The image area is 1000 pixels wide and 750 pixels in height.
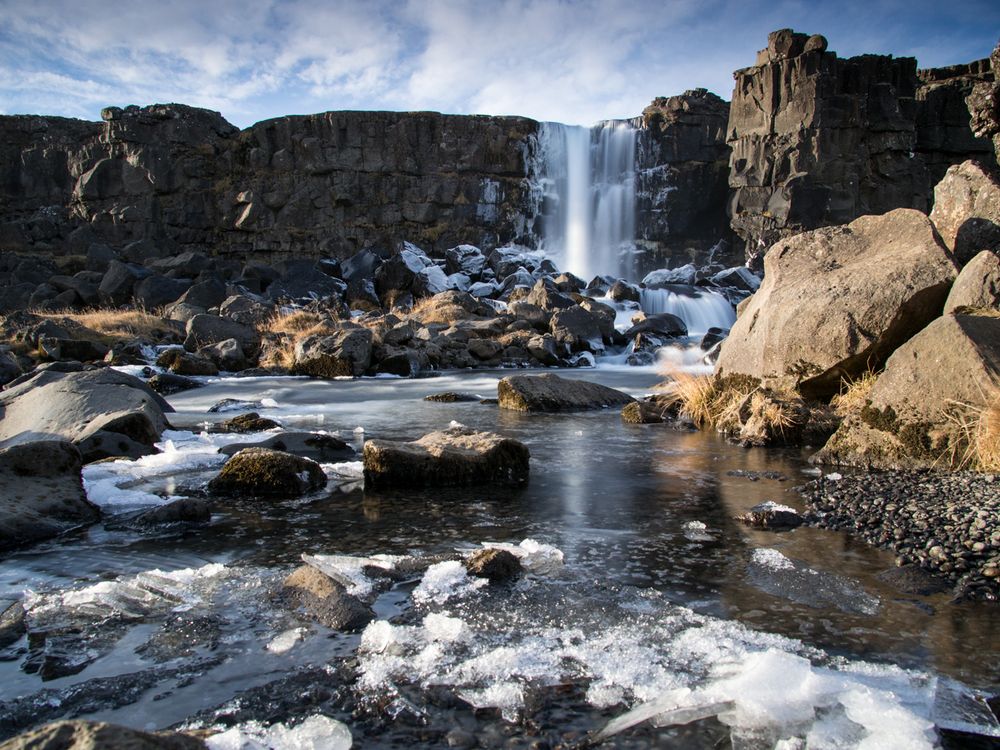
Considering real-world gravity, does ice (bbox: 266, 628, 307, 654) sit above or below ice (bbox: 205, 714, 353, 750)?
below

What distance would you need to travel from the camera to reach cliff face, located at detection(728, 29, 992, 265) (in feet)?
144

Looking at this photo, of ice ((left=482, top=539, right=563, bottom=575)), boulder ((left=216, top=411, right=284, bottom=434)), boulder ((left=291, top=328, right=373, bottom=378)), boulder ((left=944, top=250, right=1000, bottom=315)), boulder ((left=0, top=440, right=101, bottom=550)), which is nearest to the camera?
ice ((left=482, top=539, right=563, bottom=575))

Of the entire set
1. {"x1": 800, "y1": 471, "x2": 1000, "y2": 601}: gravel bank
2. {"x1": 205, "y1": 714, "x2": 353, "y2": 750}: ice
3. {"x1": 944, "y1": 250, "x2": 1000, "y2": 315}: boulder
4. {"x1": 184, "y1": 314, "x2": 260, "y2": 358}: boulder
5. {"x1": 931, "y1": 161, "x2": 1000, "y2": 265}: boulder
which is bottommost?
{"x1": 205, "y1": 714, "x2": 353, "y2": 750}: ice

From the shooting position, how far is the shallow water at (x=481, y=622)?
313cm

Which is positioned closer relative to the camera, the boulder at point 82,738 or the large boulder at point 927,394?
the boulder at point 82,738

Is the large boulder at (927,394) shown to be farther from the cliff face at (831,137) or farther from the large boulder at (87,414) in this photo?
the cliff face at (831,137)

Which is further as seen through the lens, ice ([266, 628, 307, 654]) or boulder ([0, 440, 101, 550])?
boulder ([0, 440, 101, 550])

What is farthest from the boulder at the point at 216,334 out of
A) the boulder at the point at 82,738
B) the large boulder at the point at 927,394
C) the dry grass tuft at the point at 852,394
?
the boulder at the point at 82,738

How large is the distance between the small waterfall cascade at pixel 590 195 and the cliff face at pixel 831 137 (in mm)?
7551

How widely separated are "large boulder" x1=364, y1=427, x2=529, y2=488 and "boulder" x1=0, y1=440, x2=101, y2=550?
242cm

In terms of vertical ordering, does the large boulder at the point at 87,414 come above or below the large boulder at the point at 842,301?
below

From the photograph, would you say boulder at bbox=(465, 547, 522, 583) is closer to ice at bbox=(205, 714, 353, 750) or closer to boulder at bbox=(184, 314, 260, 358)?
ice at bbox=(205, 714, 353, 750)

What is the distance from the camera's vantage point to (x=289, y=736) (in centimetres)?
288

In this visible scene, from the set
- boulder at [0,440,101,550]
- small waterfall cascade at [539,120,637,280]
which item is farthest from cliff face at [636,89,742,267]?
boulder at [0,440,101,550]
